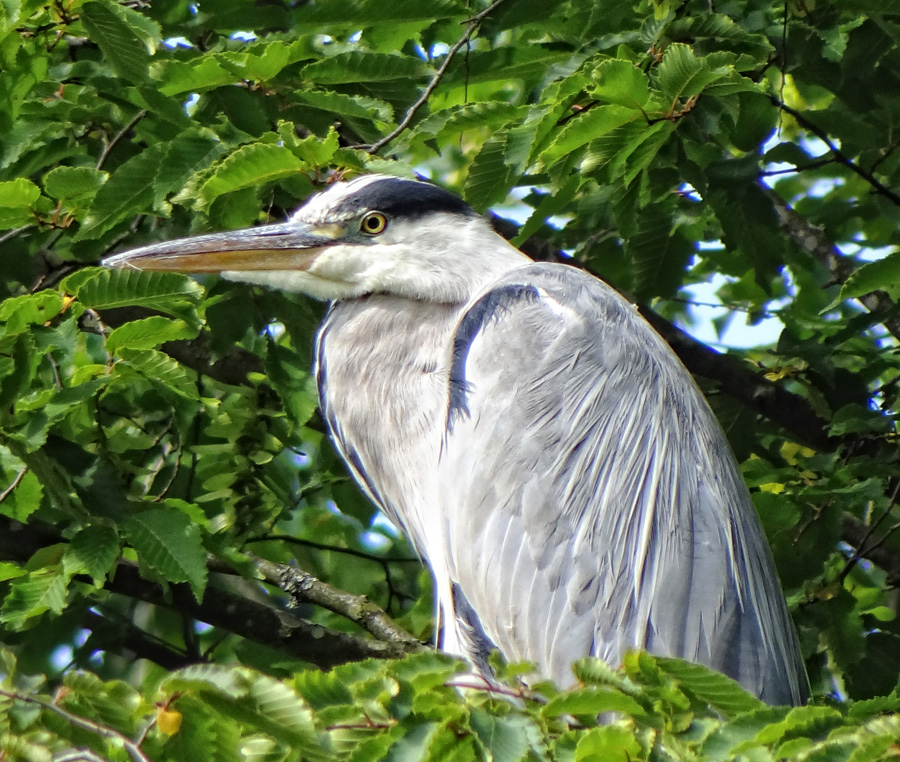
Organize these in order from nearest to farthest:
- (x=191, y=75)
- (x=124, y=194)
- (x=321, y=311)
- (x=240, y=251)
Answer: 1. (x=191, y=75)
2. (x=124, y=194)
3. (x=240, y=251)
4. (x=321, y=311)

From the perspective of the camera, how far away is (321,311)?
335 centimetres

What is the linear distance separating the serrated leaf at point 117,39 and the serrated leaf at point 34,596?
1.10 m

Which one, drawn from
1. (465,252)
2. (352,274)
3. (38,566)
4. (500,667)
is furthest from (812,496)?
(38,566)

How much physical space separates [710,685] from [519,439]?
1228mm

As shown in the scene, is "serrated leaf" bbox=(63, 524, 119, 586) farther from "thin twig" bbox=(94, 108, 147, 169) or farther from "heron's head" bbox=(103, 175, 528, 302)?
"thin twig" bbox=(94, 108, 147, 169)

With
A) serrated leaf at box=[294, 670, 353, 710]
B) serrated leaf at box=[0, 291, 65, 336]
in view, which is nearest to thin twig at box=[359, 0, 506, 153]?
serrated leaf at box=[0, 291, 65, 336]

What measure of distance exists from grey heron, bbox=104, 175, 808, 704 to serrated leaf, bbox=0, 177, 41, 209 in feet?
0.88

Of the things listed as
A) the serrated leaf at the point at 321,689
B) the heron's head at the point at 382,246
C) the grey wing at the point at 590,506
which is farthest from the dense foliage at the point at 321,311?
the grey wing at the point at 590,506

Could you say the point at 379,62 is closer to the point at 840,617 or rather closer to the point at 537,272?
the point at 537,272

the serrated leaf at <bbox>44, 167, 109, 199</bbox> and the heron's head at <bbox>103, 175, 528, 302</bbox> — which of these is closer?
the serrated leaf at <bbox>44, 167, 109, 199</bbox>

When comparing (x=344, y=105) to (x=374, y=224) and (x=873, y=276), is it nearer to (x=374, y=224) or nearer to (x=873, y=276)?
(x=374, y=224)

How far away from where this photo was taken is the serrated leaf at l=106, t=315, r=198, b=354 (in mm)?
2205

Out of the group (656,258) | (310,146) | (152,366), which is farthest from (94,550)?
(656,258)

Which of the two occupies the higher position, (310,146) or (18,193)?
(310,146)
